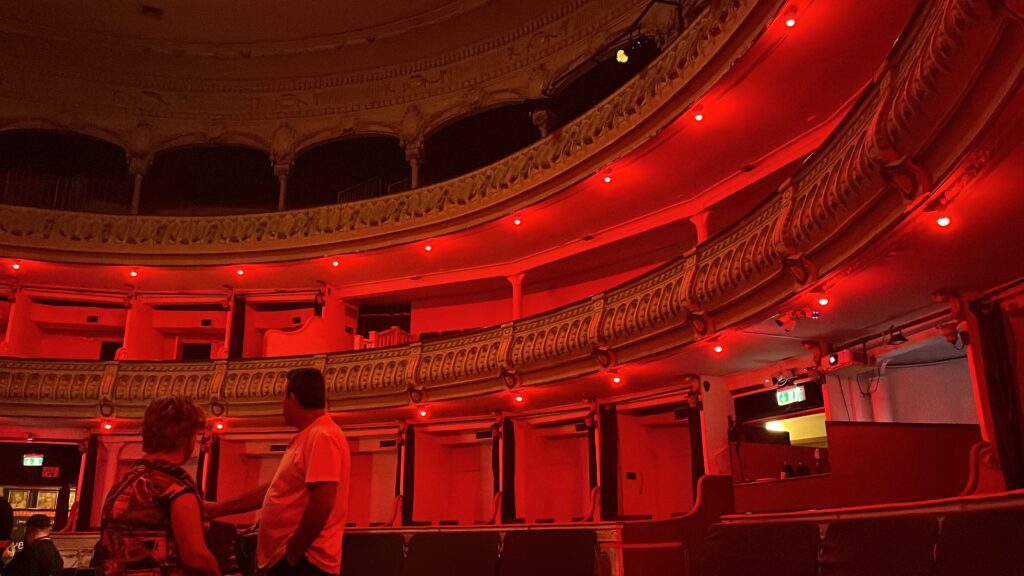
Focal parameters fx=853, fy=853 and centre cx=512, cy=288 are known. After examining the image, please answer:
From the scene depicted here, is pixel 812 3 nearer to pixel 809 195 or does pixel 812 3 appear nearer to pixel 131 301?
pixel 809 195

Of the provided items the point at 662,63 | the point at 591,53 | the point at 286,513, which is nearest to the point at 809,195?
the point at 662,63

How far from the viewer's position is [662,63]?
43.1 feet

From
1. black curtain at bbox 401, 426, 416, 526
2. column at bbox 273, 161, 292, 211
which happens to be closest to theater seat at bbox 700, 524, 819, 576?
black curtain at bbox 401, 426, 416, 526

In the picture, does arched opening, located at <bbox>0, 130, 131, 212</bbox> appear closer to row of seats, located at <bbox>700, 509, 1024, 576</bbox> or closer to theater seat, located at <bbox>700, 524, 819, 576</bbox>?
theater seat, located at <bbox>700, 524, 819, 576</bbox>

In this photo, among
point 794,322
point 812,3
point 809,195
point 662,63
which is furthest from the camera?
point 662,63

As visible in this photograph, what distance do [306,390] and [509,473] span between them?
13643mm

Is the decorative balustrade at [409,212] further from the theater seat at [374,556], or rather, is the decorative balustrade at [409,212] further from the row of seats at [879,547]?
the row of seats at [879,547]

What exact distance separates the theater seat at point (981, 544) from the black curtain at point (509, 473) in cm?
1311

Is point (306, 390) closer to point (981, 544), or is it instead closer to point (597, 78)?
point (981, 544)

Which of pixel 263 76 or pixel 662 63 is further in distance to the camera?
pixel 263 76

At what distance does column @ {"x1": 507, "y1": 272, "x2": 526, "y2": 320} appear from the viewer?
1786cm

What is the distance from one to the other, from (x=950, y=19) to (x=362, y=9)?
51.5ft

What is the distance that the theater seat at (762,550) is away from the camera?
4488mm

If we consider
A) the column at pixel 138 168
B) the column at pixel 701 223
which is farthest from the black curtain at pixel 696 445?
the column at pixel 138 168
